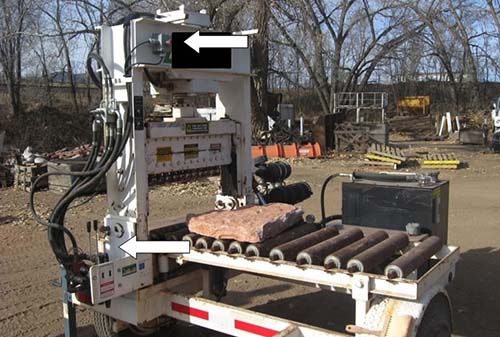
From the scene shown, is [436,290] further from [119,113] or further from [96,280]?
[119,113]

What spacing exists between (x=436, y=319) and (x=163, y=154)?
1891mm

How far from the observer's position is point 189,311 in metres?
3.39

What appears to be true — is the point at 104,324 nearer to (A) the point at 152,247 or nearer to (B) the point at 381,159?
(A) the point at 152,247

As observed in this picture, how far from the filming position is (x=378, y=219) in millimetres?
4047

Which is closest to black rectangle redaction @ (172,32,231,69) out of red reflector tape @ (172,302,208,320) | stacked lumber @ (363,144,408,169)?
red reflector tape @ (172,302,208,320)

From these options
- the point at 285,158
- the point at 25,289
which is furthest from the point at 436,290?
the point at 285,158

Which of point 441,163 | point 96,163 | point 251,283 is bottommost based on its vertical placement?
point 251,283

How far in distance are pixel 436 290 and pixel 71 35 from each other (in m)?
21.4

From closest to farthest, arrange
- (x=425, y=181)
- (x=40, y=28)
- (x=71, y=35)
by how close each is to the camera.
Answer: (x=425, y=181) < (x=71, y=35) < (x=40, y=28)

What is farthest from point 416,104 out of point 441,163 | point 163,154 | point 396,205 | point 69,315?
point 69,315

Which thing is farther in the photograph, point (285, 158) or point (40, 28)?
point (40, 28)

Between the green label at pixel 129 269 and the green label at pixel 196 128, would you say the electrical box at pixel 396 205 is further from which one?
the green label at pixel 129 269

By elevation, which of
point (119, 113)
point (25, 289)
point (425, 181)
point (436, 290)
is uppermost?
point (119, 113)

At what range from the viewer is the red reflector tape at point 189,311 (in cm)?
331
